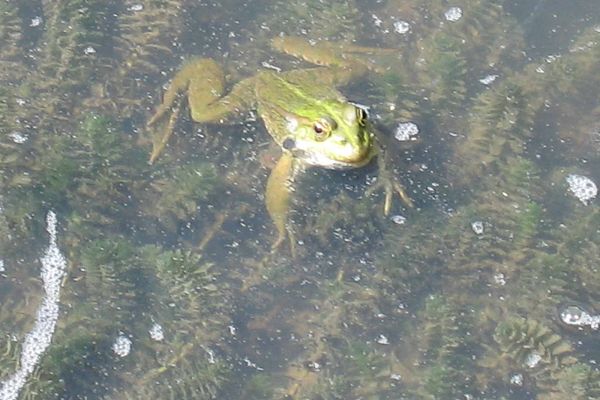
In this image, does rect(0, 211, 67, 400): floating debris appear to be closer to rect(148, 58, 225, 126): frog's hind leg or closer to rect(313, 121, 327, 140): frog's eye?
rect(148, 58, 225, 126): frog's hind leg

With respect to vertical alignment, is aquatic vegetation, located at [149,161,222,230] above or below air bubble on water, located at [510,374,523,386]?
above

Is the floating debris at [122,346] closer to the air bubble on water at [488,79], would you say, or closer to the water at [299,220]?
the water at [299,220]

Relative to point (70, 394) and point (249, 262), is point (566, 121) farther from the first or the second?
point (70, 394)

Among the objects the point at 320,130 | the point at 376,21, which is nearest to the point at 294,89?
the point at 320,130

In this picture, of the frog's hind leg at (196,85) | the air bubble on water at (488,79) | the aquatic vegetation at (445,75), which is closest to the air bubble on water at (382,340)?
the aquatic vegetation at (445,75)

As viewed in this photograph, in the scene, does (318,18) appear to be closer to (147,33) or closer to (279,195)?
(147,33)

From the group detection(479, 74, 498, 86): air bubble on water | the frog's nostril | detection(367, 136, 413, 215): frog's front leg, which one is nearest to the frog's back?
the frog's nostril
